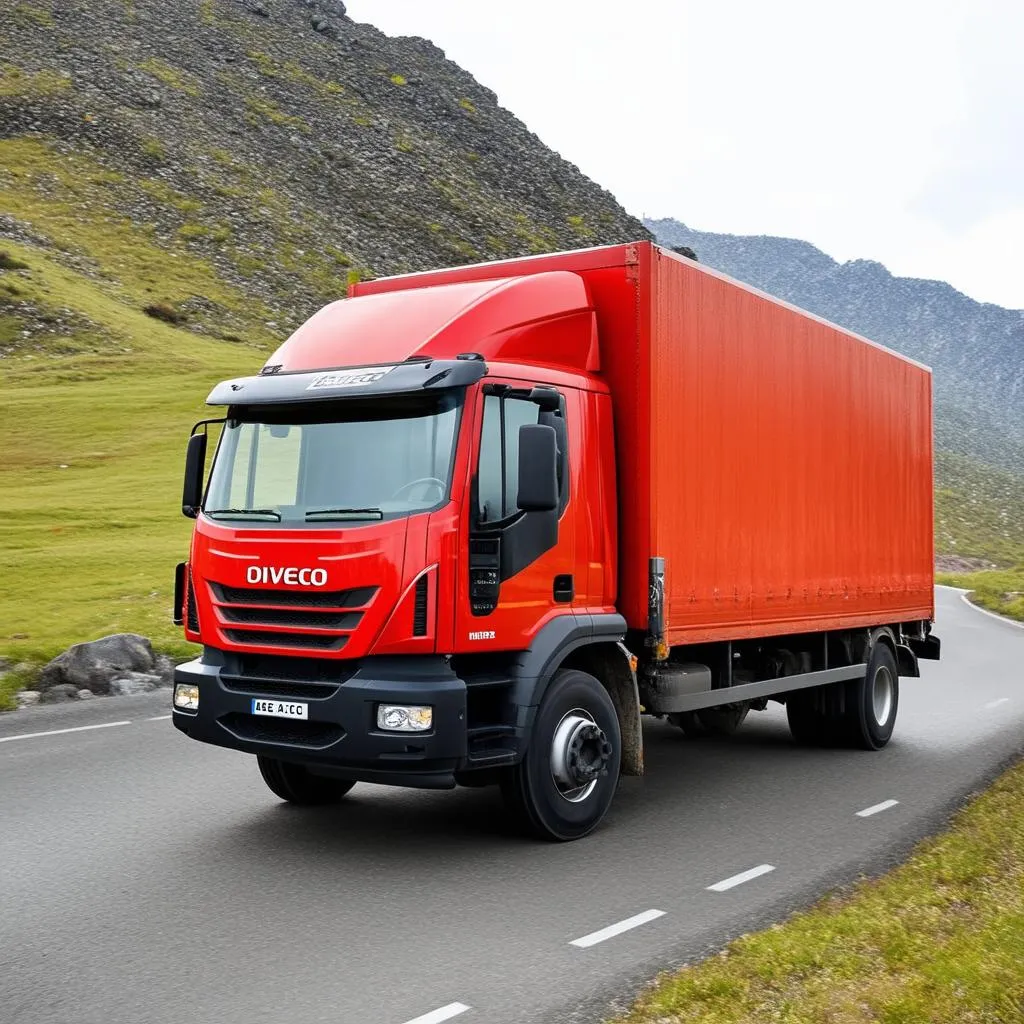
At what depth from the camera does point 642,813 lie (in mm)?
8977

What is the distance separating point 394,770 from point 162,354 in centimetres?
4020

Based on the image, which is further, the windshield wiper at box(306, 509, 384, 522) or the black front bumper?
the windshield wiper at box(306, 509, 384, 522)

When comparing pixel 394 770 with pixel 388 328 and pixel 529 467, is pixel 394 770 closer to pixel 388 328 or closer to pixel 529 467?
pixel 529 467

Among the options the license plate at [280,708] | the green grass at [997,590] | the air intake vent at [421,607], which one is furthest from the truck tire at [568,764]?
the green grass at [997,590]

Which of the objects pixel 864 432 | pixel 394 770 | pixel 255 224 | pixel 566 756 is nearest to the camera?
pixel 394 770

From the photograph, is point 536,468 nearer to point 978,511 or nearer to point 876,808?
point 876,808

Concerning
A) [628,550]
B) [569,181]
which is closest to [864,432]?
[628,550]

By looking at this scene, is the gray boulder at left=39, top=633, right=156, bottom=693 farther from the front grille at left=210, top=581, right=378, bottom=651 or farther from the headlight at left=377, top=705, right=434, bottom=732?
the headlight at left=377, top=705, right=434, bottom=732

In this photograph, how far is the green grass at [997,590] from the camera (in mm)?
34094

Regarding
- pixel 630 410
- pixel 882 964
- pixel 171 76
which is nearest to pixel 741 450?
pixel 630 410

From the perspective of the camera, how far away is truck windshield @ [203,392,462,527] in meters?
7.37

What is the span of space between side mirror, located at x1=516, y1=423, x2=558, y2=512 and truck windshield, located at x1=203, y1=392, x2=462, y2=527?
418mm

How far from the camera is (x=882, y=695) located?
481 inches

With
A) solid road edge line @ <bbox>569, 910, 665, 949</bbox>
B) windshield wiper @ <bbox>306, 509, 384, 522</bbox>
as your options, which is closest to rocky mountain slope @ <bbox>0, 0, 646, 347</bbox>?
windshield wiper @ <bbox>306, 509, 384, 522</bbox>
